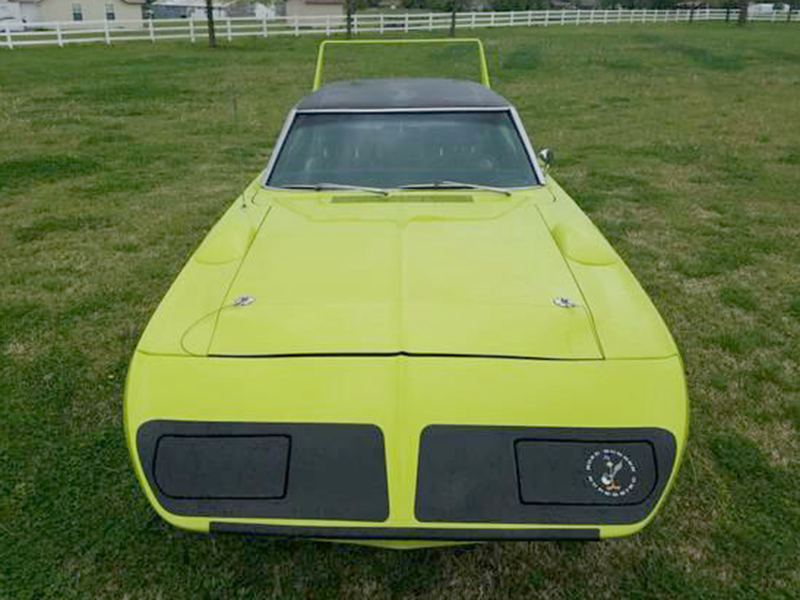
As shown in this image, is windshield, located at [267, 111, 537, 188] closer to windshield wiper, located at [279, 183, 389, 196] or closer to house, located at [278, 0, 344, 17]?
windshield wiper, located at [279, 183, 389, 196]

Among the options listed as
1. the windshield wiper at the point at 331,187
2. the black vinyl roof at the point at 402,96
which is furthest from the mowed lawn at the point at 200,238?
the black vinyl roof at the point at 402,96

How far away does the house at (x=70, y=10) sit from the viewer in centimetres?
4184

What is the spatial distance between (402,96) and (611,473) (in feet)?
8.68

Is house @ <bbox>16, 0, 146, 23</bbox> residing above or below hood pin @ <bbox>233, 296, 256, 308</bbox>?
above

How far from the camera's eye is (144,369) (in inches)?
78.0

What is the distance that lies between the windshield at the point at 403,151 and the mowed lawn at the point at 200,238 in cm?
163

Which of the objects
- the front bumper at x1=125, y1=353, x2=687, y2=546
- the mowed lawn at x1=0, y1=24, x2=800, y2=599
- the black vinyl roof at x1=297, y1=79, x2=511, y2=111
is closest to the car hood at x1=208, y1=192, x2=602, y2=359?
the front bumper at x1=125, y1=353, x2=687, y2=546

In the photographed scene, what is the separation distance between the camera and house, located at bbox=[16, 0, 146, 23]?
41.8 metres

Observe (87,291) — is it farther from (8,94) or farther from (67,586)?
(8,94)

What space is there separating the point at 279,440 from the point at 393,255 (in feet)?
3.21

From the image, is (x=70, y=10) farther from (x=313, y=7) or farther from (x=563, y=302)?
(x=563, y=302)

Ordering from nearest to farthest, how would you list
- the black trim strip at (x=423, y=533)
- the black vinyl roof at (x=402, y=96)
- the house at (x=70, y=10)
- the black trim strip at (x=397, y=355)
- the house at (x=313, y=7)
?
the black trim strip at (x=423, y=533)
the black trim strip at (x=397, y=355)
the black vinyl roof at (x=402, y=96)
the house at (x=70, y=10)
the house at (x=313, y=7)

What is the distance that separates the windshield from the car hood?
30cm

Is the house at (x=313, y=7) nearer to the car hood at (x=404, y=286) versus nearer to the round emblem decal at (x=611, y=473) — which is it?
the car hood at (x=404, y=286)
